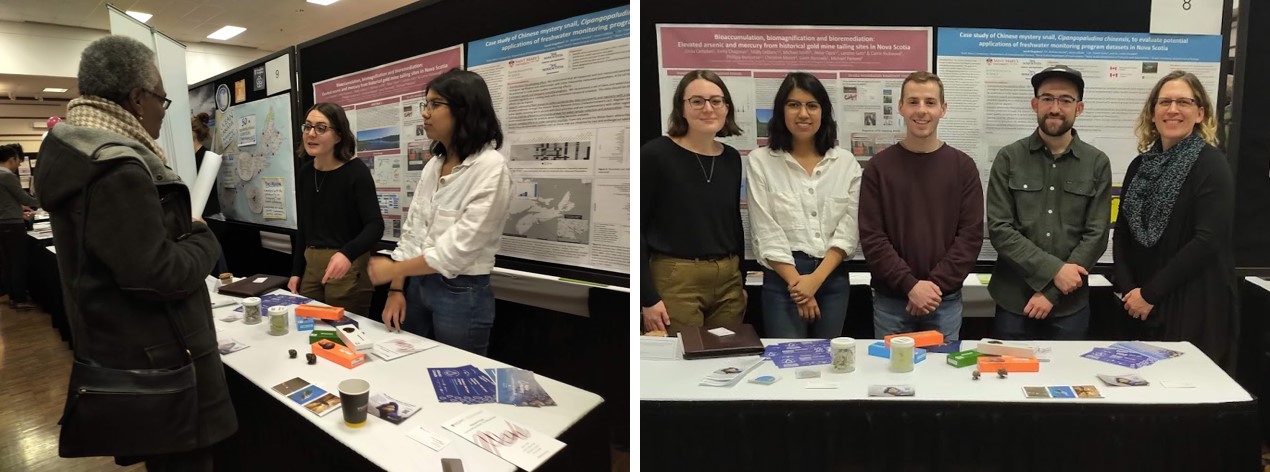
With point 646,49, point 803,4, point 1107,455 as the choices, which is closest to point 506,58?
point 646,49

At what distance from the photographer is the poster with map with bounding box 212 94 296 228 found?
2.21 m

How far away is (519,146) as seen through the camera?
6.01 feet

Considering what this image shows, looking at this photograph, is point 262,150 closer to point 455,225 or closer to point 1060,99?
point 455,225

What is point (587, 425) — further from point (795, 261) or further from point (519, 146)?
point (519, 146)

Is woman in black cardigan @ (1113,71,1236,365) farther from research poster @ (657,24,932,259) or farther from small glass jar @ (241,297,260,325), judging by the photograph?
small glass jar @ (241,297,260,325)

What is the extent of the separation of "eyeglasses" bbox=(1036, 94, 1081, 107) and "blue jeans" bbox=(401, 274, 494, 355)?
4.67ft

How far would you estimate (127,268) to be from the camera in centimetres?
103

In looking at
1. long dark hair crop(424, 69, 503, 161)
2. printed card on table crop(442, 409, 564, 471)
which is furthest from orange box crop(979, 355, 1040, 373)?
long dark hair crop(424, 69, 503, 161)

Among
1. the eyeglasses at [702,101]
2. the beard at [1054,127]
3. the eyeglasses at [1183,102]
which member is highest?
the eyeglasses at [1183,102]

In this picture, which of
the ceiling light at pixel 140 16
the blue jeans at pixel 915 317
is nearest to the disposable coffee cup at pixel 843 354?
the blue jeans at pixel 915 317

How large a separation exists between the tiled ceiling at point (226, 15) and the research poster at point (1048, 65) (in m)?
1.72

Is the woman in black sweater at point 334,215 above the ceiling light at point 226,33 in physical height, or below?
below

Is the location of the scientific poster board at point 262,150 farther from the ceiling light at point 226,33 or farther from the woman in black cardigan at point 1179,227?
the woman in black cardigan at point 1179,227

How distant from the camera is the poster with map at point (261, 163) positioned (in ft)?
7.27
